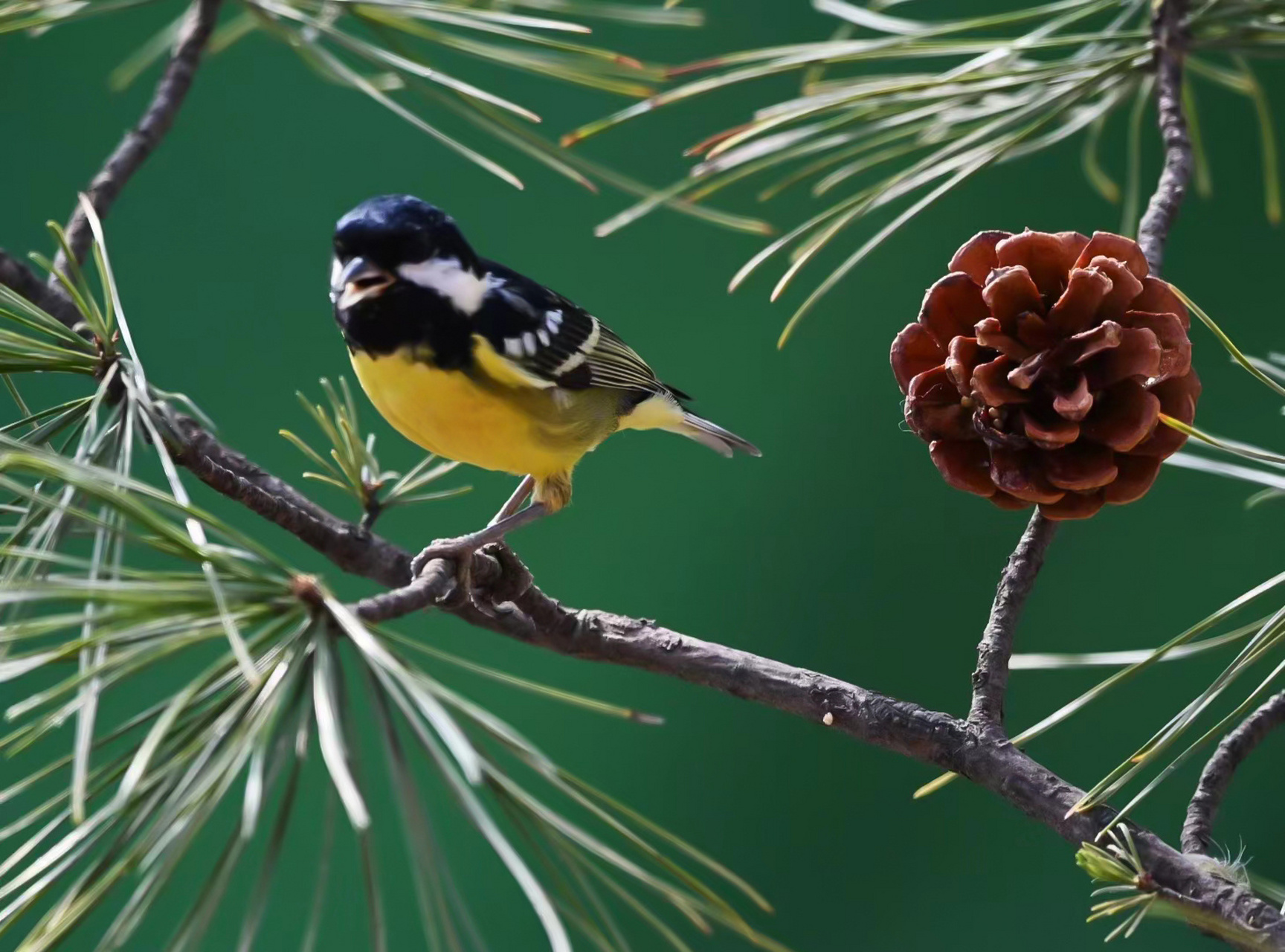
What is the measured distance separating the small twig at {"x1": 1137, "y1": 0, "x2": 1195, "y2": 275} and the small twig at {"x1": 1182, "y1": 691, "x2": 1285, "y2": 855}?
0.20m

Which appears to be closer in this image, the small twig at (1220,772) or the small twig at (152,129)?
the small twig at (1220,772)

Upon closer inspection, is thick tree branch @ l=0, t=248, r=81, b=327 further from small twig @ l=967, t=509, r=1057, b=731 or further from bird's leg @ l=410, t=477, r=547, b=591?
small twig @ l=967, t=509, r=1057, b=731

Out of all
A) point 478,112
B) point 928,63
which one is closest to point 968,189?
point 928,63

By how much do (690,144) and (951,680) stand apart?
28.6 inches

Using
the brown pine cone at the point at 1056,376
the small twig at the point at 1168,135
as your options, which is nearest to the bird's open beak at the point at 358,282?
the brown pine cone at the point at 1056,376

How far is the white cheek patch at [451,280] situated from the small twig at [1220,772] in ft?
1.27

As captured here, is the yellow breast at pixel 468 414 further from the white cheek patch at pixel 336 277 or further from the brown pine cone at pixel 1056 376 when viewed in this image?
the brown pine cone at pixel 1056 376

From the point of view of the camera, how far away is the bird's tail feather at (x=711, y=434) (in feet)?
3.06

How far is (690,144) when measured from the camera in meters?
1.57

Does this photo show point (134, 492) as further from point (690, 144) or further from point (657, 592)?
point (690, 144)

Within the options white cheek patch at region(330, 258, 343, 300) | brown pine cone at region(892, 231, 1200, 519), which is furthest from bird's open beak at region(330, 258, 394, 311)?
brown pine cone at region(892, 231, 1200, 519)

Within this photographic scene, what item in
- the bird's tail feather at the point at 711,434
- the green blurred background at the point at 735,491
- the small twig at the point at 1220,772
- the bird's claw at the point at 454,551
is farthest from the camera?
the green blurred background at the point at 735,491

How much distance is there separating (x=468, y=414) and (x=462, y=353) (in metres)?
0.03

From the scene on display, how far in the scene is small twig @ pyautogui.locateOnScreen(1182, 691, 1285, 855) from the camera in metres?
0.46
